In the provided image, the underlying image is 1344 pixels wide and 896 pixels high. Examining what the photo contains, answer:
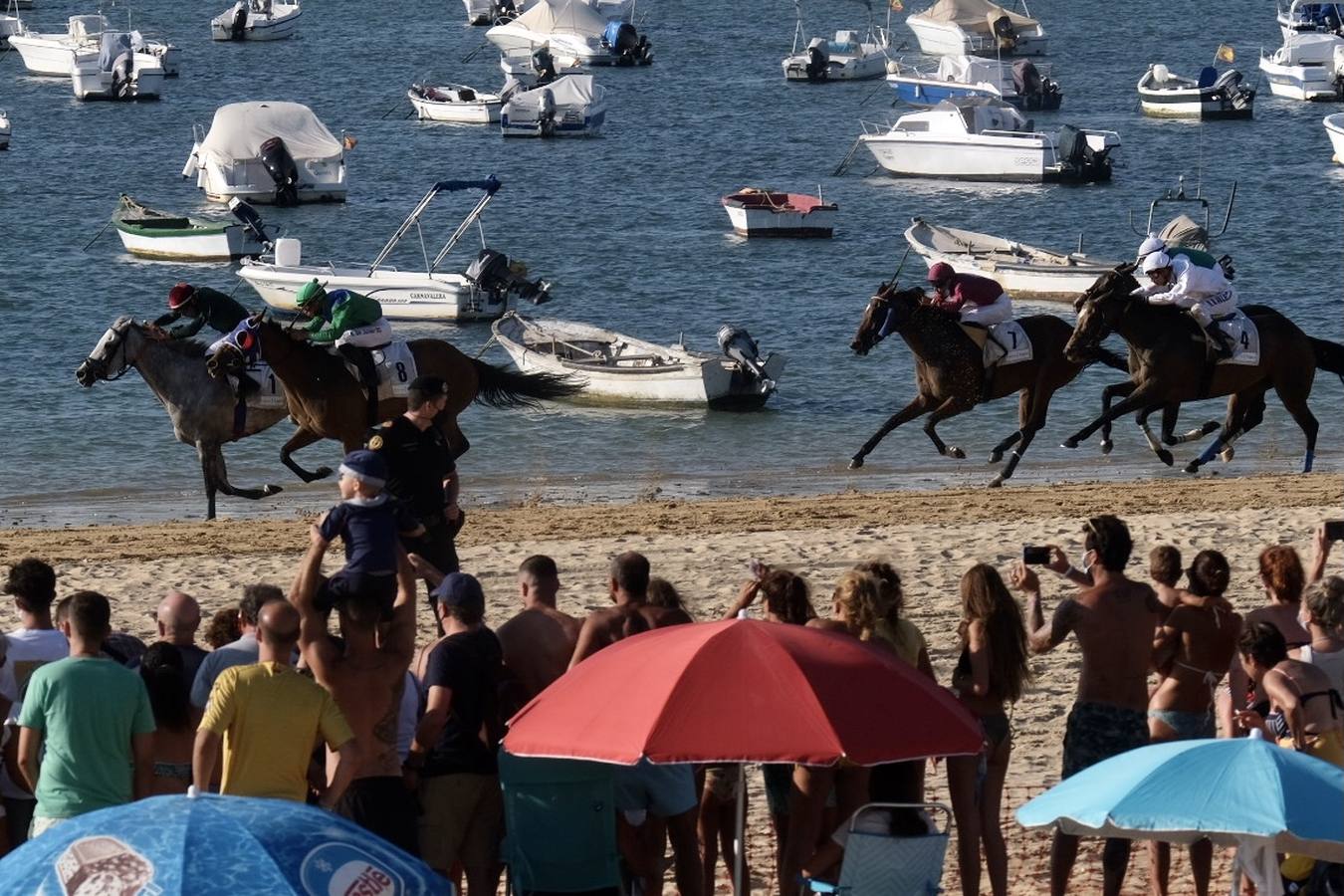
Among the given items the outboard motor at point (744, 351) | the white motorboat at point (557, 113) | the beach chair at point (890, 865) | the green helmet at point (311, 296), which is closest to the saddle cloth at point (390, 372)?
the green helmet at point (311, 296)

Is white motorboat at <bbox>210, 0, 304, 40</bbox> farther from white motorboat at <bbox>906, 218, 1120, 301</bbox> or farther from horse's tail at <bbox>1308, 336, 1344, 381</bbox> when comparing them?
horse's tail at <bbox>1308, 336, 1344, 381</bbox>

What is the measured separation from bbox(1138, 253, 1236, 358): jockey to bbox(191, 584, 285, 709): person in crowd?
11849 mm

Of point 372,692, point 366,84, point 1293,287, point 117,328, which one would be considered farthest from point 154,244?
point 372,692

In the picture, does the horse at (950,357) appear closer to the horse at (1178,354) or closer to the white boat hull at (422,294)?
the horse at (1178,354)

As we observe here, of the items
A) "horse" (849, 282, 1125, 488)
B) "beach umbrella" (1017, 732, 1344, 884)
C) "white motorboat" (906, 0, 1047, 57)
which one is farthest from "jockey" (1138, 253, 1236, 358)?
"white motorboat" (906, 0, 1047, 57)

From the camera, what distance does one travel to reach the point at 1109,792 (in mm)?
6723

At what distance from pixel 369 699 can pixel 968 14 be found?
8352cm

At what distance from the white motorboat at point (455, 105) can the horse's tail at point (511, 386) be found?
52.7 m

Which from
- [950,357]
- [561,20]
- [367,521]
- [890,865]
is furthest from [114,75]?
[890,865]

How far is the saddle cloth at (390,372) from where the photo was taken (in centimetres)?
1730

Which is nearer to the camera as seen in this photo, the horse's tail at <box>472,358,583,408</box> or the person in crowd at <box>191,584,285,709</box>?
the person in crowd at <box>191,584,285,709</box>

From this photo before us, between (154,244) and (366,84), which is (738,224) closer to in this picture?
(154,244)

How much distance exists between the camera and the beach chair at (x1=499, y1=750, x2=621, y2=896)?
25.9ft

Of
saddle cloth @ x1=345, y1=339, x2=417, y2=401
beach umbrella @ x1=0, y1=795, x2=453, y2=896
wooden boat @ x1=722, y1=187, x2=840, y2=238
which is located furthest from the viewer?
wooden boat @ x1=722, y1=187, x2=840, y2=238
